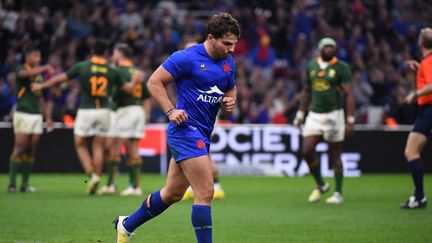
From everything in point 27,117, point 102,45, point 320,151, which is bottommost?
point 320,151

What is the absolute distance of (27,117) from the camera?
1756 centimetres

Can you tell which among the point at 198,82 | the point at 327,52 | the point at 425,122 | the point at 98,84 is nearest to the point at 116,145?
the point at 98,84

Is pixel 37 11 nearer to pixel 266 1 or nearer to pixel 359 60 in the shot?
pixel 266 1

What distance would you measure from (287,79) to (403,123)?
4.36 m

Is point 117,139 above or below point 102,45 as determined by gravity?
below

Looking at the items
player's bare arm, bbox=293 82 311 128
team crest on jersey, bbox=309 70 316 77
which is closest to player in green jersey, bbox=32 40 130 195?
player's bare arm, bbox=293 82 311 128

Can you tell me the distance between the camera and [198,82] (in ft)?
29.8

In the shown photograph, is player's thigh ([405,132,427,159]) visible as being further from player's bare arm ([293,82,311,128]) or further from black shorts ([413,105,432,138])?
player's bare arm ([293,82,311,128])

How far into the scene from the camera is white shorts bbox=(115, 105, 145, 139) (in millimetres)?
17578

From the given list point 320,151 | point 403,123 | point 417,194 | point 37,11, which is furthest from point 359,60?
point 417,194

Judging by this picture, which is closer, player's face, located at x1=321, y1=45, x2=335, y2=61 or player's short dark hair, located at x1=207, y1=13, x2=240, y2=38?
player's short dark hair, located at x1=207, y1=13, x2=240, y2=38

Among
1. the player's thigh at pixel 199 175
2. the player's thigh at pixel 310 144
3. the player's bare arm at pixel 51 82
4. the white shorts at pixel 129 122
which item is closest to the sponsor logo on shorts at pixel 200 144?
the player's thigh at pixel 199 175

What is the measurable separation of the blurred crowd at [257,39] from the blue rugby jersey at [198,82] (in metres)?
15.1

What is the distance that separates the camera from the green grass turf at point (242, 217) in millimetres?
10773
